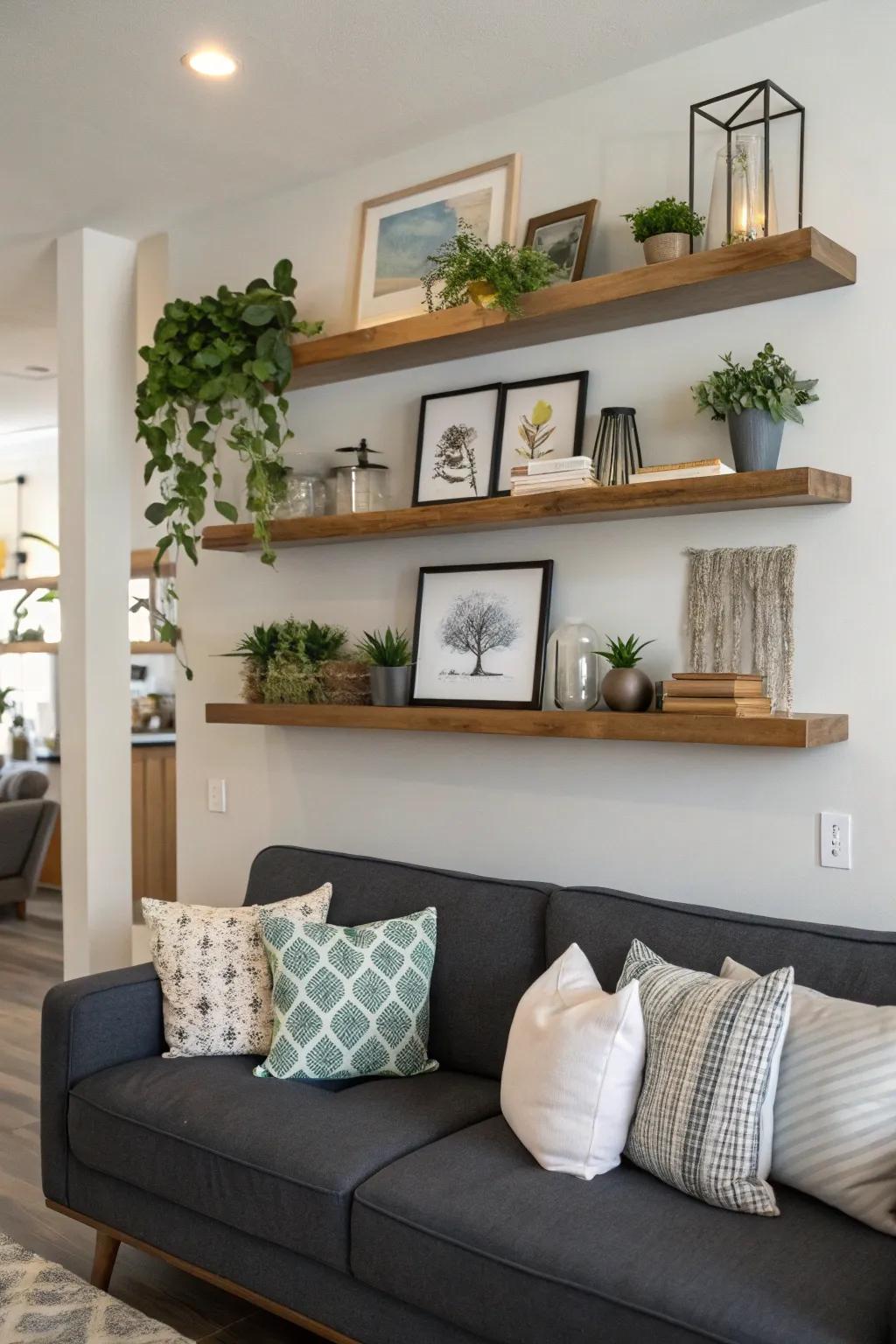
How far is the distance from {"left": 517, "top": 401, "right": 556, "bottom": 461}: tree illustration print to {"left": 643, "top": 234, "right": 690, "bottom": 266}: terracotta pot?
19.1 inches

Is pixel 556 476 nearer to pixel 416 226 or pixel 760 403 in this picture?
pixel 760 403

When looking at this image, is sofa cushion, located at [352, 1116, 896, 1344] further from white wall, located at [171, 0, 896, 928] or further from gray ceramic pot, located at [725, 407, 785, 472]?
gray ceramic pot, located at [725, 407, 785, 472]

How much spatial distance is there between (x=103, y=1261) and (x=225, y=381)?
7.36ft

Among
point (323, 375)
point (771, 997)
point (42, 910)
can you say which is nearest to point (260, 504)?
point (323, 375)

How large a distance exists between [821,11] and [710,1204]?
2389mm

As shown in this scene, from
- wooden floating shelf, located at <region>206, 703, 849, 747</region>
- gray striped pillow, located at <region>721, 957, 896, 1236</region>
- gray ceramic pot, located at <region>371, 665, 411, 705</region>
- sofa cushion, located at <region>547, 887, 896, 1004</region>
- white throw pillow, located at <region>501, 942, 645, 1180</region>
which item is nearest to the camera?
gray striped pillow, located at <region>721, 957, 896, 1236</region>

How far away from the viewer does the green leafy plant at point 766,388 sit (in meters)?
2.54

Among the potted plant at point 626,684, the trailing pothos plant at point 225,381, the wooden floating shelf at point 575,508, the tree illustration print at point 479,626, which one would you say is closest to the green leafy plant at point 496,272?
the wooden floating shelf at point 575,508

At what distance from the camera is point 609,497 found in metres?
2.68

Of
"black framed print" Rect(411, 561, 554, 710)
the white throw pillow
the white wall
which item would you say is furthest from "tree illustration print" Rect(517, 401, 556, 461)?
the white throw pillow

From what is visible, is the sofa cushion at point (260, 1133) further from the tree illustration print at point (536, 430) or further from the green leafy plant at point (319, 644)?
the tree illustration print at point (536, 430)

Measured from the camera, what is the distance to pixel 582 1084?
2.09m

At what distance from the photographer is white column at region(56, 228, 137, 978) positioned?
3.88 m

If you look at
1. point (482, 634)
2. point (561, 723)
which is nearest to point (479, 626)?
point (482, 634)
